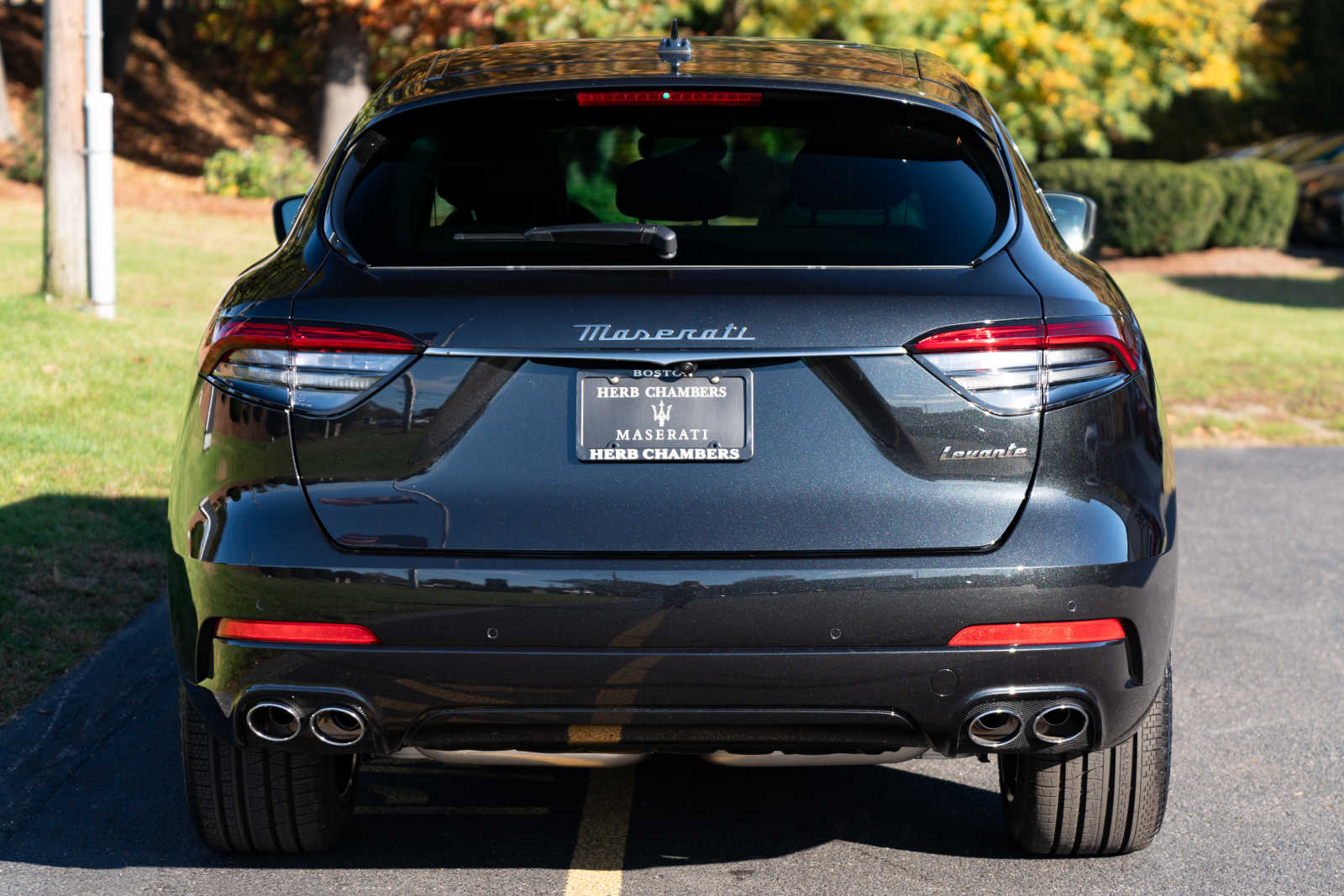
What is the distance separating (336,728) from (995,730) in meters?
1.33

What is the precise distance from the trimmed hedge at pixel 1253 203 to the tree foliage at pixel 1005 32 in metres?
1.54

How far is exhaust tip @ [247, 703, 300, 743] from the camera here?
10.7 feet

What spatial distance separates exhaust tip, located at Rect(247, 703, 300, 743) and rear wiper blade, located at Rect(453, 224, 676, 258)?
105cm

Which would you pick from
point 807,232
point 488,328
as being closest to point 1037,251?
point 807,232

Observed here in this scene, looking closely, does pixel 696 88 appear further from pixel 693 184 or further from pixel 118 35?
pixel 118 35

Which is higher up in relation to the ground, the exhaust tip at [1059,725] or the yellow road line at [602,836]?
the exhaust tip at [1059,725]

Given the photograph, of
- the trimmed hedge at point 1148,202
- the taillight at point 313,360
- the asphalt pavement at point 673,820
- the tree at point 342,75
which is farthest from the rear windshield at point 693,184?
the tree at point 342,75

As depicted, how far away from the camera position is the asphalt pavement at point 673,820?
3.77m

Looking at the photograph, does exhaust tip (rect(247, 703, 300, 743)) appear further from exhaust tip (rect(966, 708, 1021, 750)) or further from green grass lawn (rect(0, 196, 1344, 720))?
green grass lawn (rect(0, 196, 1344, 720))

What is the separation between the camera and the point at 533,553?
3107mm

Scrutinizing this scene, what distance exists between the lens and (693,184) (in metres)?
3.79

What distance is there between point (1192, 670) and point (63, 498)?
4.87 meters

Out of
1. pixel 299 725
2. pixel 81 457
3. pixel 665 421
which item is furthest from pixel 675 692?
pixel 81 457

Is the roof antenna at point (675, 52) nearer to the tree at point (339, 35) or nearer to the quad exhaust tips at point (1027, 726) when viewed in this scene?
the quad exhaust tips at point (1027, 726)
